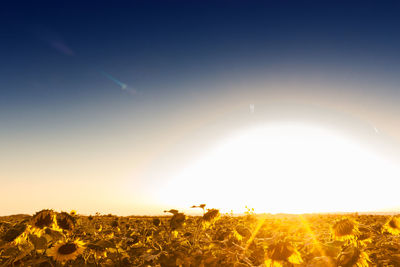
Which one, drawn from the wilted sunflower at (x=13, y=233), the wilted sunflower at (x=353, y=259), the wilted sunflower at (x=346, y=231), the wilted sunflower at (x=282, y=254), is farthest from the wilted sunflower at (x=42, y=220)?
the wilted sunflower at (x=346, y=231)

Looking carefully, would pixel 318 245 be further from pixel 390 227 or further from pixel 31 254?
pixel 31 254

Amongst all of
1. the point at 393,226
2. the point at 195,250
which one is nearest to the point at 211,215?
the point at 195,250

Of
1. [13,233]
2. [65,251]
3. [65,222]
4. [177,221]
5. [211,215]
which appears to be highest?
[211,215]

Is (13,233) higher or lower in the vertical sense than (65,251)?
higher

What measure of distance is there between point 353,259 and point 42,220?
137 inches

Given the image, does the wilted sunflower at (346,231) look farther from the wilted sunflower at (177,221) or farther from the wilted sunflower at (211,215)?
the wilted sunflower at (177,221)

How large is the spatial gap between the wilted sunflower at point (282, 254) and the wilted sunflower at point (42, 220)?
100 inches

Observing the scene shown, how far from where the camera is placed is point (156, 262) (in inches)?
133

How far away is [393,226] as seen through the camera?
14.8ft

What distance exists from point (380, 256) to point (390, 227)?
564 millimetres

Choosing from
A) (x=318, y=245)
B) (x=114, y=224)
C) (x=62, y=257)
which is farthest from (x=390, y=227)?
(x=114, y=224)

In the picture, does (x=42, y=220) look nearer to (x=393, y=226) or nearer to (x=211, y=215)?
(x=211, y=215)

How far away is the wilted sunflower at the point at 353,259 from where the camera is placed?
2.84 metres

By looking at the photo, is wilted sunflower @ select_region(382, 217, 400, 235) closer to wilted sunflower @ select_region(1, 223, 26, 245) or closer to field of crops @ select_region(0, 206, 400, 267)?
field of crops @ select_region(0, 206, 400, 267)
